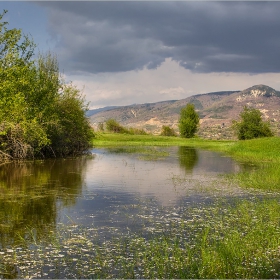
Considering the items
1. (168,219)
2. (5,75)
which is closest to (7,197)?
(168,219)

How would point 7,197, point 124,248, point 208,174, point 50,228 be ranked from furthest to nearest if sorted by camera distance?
1. point 208,174
2. point 7,197
3. point 50,228
4. point 124,248

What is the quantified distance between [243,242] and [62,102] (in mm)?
31554

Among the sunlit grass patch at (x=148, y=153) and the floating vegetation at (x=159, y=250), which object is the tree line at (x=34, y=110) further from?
the floating vegetation at (x=159, y=250)

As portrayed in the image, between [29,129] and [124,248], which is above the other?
[29,129]

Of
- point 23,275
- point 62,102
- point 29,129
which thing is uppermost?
point 62,102

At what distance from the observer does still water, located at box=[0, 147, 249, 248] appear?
1276 cm

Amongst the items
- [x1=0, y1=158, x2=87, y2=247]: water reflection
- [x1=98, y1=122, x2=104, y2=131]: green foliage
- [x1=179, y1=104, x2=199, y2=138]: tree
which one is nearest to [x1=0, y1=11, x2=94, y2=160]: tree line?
[x1=0, y1=158, x2=87, y2=247]: water reflection

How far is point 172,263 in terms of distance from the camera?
8797mm

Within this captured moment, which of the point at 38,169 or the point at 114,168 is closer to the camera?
the point at 38,169

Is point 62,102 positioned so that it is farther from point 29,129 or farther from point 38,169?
point 38,169

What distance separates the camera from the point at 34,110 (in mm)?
31641

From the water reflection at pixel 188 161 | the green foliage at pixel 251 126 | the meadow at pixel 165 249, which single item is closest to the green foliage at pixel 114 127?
the green foliage at pixel 251 126

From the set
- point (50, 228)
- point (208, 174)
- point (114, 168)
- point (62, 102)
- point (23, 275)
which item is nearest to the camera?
point (23, 275)

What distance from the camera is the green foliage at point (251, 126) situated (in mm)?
87812
